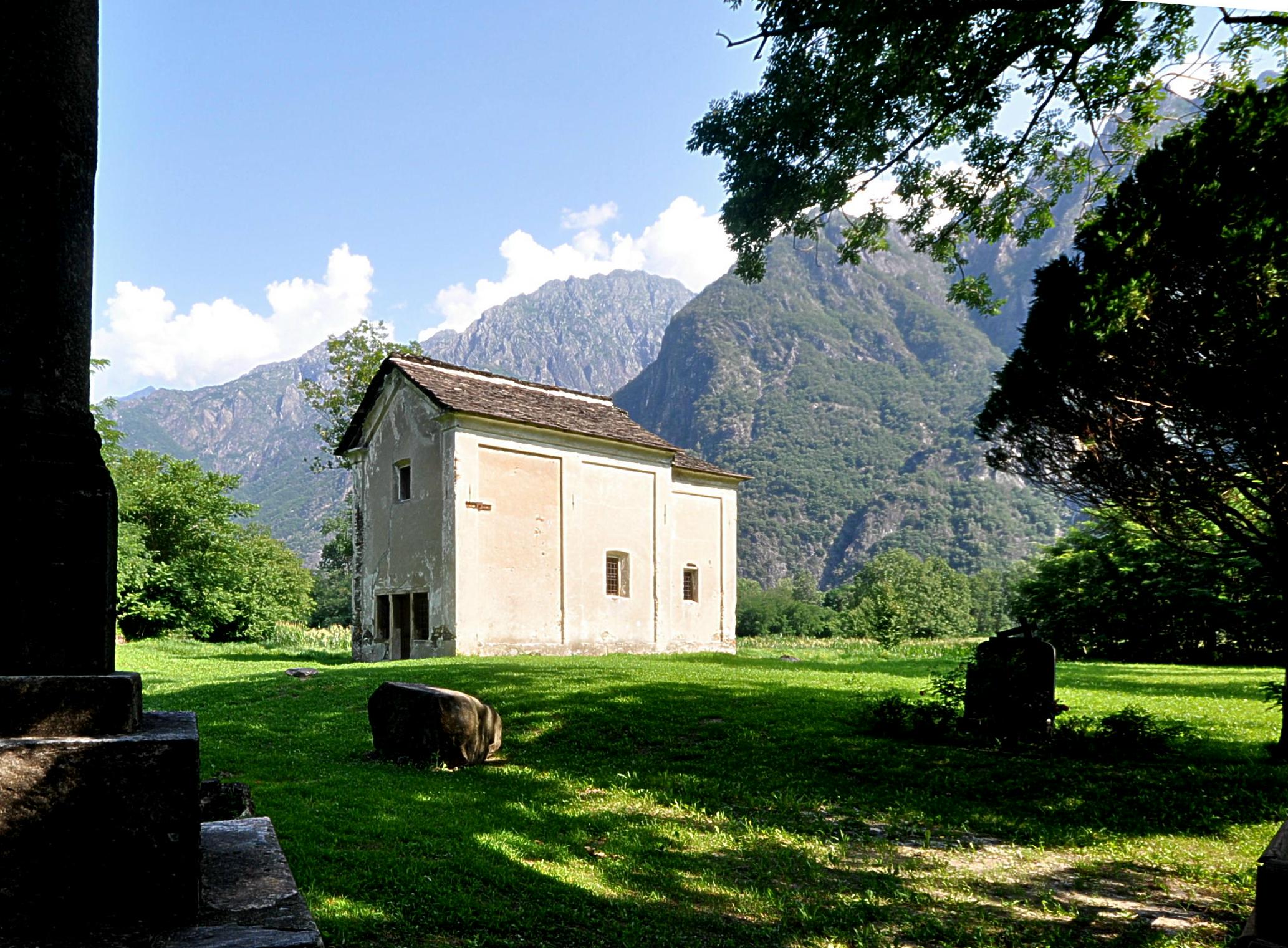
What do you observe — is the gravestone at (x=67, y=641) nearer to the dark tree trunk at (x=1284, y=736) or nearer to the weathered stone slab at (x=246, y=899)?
the weathered stone slab at (x=246, y=899)

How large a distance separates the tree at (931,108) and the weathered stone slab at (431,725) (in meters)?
6.47

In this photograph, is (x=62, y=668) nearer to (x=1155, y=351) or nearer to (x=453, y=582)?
(x=1155, y=351)

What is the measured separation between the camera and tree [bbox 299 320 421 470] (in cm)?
3684

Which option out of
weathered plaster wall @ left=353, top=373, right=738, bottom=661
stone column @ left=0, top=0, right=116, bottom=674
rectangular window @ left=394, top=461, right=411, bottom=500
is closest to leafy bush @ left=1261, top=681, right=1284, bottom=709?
stone column @ left=0, top=0, right=116, bottom=674

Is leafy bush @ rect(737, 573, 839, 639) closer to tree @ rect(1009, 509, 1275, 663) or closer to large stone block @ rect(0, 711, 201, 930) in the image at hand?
tree @ rect(1009, 509, 1275, 663)

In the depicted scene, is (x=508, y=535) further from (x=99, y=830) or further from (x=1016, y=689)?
(x=99, y=830)

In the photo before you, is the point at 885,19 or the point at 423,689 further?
the point at 423,689

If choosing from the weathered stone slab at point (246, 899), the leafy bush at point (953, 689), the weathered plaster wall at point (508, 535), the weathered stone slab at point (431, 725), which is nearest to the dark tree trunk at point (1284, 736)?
the leafy bush at point (953, 689)

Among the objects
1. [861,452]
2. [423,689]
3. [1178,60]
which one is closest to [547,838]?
[423,689]

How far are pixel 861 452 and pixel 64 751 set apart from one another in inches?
5195

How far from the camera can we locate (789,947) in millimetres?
4793

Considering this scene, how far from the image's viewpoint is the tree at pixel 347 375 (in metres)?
36.8

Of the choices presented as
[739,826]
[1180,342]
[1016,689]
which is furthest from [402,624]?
[1180,342]

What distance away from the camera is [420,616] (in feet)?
79.8
